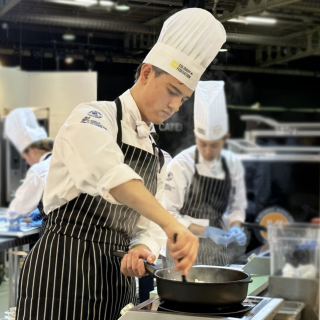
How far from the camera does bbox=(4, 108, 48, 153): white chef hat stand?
2549mm

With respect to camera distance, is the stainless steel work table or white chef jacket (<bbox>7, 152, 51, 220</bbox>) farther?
white chef jacket (<bbox>7, 152, 51, 220</bbox>)

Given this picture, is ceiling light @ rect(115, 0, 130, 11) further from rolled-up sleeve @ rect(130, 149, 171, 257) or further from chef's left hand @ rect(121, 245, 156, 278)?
chef's left hand @ rect(121, 245, 156, 278)

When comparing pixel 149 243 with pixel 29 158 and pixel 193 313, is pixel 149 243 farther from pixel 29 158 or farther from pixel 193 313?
pixel 29 158

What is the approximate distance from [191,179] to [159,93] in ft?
2.67

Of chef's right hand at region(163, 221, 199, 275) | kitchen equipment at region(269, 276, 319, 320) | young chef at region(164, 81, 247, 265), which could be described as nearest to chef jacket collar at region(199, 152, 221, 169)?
young chef at region(164, 81, 247, 265)

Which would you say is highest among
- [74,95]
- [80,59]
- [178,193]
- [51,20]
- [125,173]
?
[51,20]

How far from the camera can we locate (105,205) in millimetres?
1484

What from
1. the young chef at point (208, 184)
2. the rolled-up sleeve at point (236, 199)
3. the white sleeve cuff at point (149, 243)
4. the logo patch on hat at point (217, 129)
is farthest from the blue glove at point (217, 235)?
the white sleeve cuff at point (149, 243)

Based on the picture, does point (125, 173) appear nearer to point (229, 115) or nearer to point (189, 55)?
point (189, 55)

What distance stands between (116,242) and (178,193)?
0.70m

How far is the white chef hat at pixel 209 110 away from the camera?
210 centimetres

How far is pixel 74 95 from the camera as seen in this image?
213 cm

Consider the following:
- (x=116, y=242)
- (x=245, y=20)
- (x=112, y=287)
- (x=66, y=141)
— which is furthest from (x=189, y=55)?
(x=245, y=20)

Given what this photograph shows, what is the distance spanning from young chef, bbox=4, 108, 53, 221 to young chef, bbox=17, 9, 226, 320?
3.94 ft
